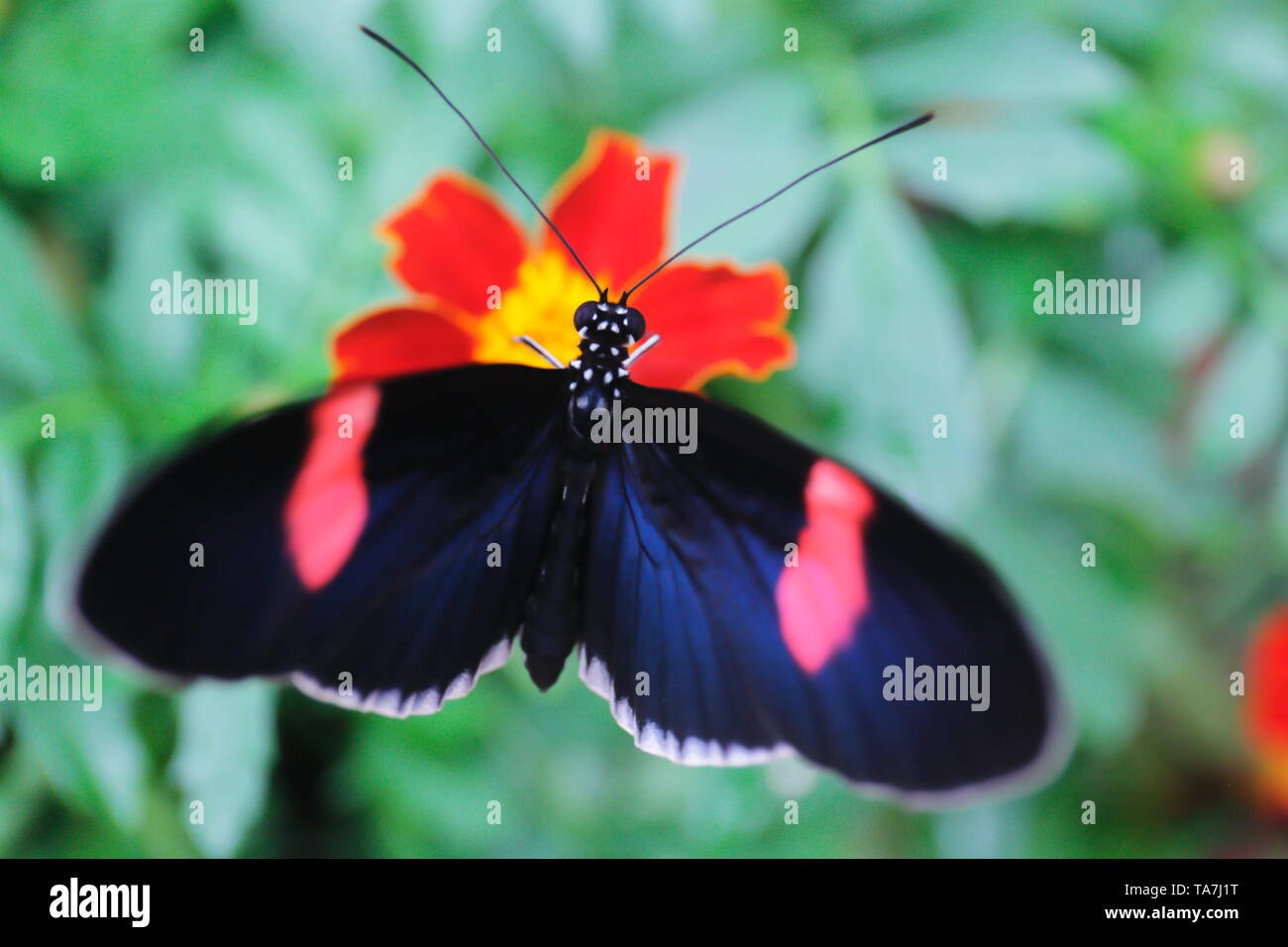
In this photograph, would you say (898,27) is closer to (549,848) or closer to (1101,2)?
(1101,2)

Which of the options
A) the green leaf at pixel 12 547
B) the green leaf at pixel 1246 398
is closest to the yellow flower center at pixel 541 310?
the green leaf at pixel 12 547

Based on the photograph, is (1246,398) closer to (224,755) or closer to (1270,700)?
(1270,700)

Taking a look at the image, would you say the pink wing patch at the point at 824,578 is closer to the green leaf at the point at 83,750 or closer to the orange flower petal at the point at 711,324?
the orange flower petal at the point at 711,324

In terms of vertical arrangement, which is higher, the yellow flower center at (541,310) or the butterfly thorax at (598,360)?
the yellow flower center at (541,310)

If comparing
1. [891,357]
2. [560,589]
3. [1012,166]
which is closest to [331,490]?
[560,589]

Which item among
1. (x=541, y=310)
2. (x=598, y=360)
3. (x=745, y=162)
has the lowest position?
(x=598, y=360)

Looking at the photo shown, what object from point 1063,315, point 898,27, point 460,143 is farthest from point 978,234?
point 460,143
